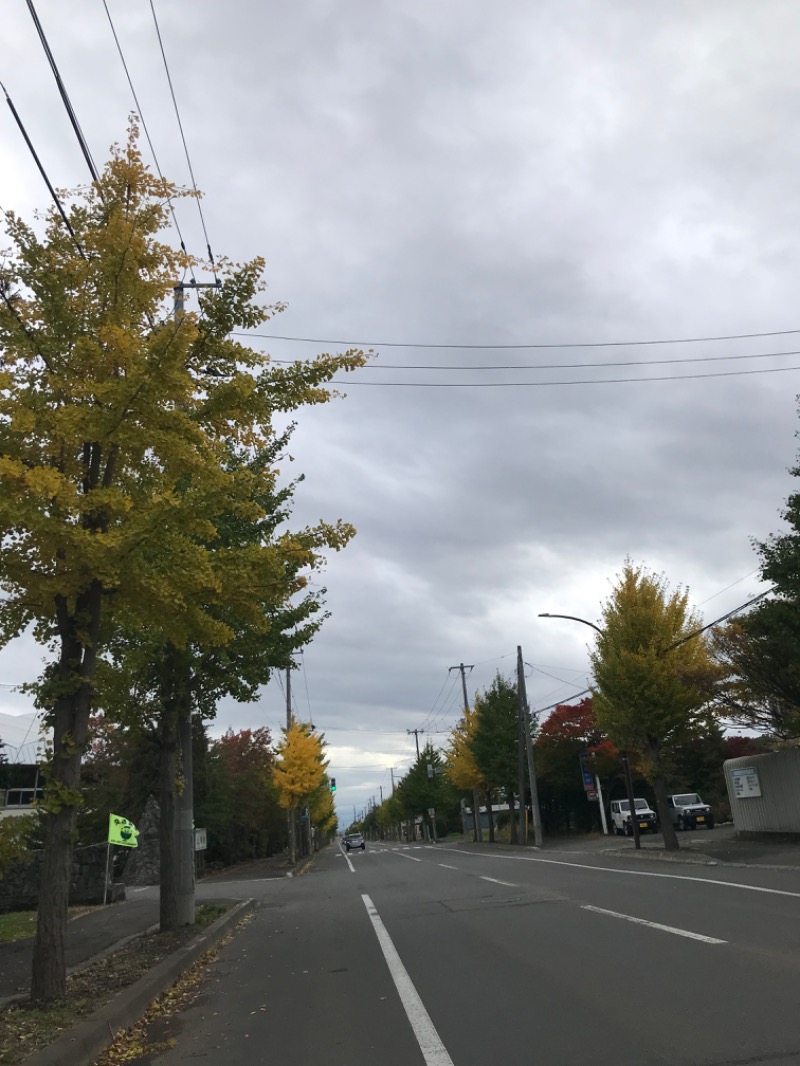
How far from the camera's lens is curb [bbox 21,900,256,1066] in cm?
557

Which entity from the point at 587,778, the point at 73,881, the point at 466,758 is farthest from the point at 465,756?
the point at 73,881

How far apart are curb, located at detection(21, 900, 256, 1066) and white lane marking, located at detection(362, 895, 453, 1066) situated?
7.66ft

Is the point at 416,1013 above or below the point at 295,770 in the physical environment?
below

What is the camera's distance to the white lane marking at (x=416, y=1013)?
5.52 metres

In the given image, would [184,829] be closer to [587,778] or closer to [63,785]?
[63,785]

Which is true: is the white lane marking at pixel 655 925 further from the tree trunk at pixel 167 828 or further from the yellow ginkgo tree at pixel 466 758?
the yellow ginkgo tree at pixel 466 758

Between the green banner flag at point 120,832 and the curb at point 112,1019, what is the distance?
26.6 feet

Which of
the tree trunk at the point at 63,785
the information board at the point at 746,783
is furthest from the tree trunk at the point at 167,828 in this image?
the information board at the point at 746,783

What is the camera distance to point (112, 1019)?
259 inches

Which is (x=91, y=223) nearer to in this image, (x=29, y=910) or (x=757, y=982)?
(x=757, y=982)

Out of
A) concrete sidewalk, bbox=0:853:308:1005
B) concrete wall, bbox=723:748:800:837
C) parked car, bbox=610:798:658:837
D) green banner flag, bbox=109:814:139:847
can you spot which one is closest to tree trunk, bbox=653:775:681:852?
concrete wall, bbox=723:748:800:837

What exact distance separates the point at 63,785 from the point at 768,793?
2248 cm

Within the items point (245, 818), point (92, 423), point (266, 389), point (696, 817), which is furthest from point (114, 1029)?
point (245, 818)

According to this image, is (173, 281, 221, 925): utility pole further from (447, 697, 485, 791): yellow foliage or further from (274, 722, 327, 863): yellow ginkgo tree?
(447, 697, 485, 791): yellow foliage
